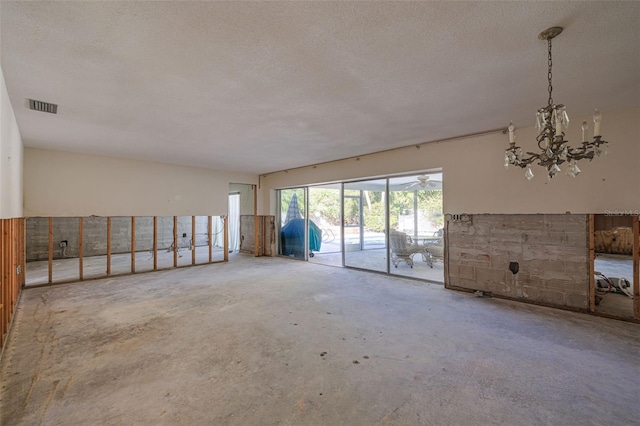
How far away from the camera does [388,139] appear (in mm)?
4793

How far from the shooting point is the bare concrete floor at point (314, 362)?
73.7 inches

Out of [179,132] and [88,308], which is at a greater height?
[179,132]

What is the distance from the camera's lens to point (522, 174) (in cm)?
A: 411

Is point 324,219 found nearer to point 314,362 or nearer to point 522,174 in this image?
point 522,174

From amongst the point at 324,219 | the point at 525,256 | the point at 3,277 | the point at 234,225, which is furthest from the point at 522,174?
the point at 234,225

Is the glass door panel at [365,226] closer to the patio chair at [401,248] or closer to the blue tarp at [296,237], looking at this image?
the patio chair at [401,248]

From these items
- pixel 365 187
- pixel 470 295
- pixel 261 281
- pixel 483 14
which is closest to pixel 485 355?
pixel 470 295

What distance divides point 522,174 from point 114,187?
777cm

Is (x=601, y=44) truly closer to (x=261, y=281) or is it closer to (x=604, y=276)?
(x=604, y=276)

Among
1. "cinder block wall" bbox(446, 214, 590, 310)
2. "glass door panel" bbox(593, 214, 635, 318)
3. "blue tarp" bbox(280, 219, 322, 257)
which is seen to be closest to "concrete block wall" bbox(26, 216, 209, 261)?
"blue tarp" bbox(280, 219, 322, 257)

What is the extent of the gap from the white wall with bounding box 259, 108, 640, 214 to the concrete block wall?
5519 millimetres

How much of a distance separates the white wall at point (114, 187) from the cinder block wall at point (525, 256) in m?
6.05

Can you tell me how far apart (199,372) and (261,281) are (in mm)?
3071

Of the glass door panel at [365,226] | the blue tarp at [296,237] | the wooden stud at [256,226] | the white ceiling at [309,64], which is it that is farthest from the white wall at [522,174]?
the wooden stud at [256,226]
